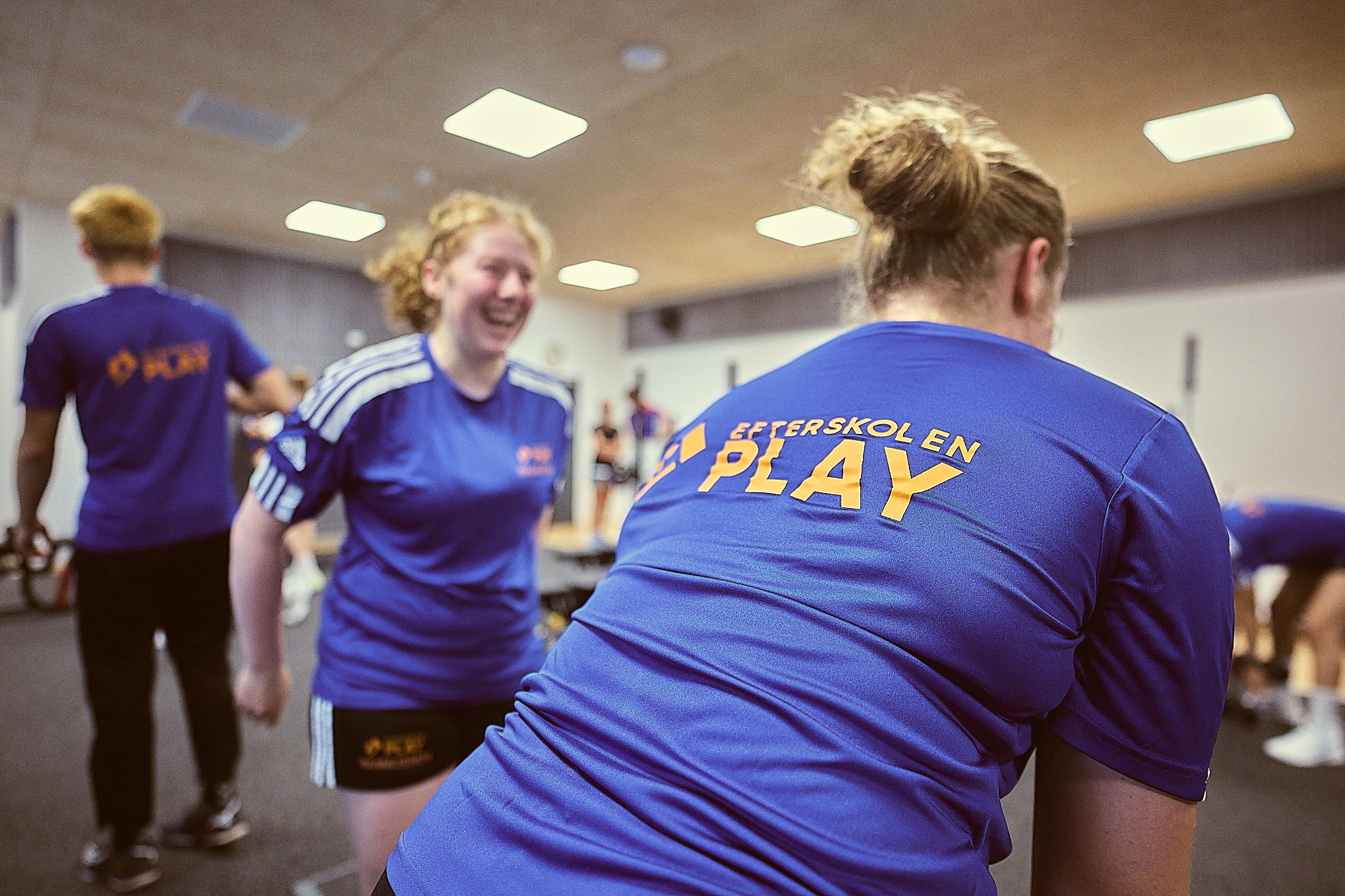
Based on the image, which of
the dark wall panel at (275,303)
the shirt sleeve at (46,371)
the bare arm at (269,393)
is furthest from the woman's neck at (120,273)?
the dark wall panel at (275,303)

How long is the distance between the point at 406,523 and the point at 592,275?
118 cm

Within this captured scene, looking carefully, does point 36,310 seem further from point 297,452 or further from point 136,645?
point 297,452

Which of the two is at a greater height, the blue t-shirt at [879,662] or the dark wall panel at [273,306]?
the dark wall panel at [273,306]

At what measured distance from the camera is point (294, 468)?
95 centimetres

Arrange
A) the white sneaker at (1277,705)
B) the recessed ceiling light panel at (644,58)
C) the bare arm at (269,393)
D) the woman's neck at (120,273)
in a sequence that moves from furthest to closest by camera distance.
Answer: the white sneaker at (1277,705)
the recessed ceiling light panel at (644,58)
the bare arm at (269,393)
the woman's neck at (120,273)

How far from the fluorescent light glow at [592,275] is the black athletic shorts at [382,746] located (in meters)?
1.10

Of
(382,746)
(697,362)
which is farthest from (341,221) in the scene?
(697,362)

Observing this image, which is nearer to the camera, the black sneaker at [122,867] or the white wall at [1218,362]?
the black sneaker at [122,867]

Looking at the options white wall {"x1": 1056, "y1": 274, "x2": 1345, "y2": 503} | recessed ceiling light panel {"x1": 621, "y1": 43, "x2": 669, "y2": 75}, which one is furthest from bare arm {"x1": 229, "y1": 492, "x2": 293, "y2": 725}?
white wall {"x1": 1056, "y1": 274, "x2": 1345, "y2": 503}

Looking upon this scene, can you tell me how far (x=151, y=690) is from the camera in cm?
156

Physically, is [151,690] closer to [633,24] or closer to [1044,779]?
[1044,779]

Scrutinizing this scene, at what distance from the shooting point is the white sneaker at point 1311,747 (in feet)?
7.41

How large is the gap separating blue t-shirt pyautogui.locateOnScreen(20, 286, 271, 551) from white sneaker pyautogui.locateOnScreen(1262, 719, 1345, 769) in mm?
3175

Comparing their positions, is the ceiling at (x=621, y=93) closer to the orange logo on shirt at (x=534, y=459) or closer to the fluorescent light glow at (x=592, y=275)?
the fluorescent light glow at (x=592, y=275)
